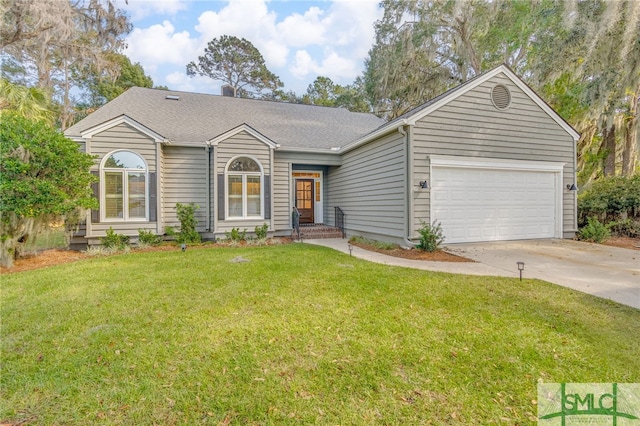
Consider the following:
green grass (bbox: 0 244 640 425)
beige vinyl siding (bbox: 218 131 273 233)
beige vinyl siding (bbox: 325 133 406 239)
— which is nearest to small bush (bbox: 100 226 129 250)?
beige vinyl siding (bbox: 218 131 273 233)

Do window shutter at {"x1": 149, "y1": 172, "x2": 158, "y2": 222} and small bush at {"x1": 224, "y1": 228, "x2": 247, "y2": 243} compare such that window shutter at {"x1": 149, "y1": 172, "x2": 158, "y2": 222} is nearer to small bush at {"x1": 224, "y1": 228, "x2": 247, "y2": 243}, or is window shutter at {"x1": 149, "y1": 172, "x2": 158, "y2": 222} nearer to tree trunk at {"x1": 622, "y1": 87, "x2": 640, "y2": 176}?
small bush at {"x1": 224, "y1": 228, "x2": 247, "y2": 243}

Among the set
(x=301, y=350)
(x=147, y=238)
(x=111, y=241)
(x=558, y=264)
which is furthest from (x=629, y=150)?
(x=111, y=241)

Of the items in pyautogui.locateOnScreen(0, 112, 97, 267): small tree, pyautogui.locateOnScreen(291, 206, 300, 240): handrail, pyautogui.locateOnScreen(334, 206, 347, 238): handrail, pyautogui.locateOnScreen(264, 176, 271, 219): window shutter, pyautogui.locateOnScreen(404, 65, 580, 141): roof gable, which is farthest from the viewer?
pyautogui.locateOnScreen(334, 206, 347, 238): handrail

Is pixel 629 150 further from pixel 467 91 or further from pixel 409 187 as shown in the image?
pixel 409 187

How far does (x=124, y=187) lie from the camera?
7988 mm

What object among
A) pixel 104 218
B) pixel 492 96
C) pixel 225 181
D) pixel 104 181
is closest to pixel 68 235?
pixel 104 218

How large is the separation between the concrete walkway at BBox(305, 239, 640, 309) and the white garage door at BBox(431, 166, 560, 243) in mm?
397

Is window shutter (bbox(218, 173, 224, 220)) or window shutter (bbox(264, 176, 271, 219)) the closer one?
window shutter (bbox(218, 173, 224, 220))

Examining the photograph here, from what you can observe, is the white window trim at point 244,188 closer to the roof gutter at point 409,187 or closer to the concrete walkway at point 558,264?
the concrete walkway at point 558,264

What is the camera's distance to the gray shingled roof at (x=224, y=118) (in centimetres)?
949

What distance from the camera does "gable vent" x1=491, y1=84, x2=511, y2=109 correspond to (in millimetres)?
8008

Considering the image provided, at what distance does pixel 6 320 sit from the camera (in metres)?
3.24

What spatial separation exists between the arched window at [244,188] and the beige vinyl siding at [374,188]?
10.1 ft

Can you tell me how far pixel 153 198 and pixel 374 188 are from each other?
Answer: 247 inches
